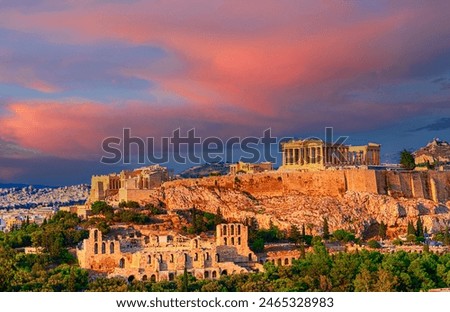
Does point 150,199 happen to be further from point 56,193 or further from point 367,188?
point 56,193

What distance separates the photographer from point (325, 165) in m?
42.2

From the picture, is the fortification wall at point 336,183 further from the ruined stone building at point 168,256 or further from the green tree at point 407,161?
the ruined stone building at point 168,256

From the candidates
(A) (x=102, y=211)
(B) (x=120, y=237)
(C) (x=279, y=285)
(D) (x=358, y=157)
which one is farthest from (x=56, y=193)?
(C) (x=279, y=285)

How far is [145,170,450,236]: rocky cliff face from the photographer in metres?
36.3

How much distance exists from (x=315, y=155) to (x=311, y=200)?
6.20 meters

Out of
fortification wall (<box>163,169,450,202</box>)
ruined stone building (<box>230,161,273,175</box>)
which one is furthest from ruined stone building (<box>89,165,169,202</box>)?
ruined stone building (<box>230,161,273,175</box>)

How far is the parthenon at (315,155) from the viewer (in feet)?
143

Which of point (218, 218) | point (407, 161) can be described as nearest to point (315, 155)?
point (407, 161)

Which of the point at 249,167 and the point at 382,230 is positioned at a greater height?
the point at 249,167

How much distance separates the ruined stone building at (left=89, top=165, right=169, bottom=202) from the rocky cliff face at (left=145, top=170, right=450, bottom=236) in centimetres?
136

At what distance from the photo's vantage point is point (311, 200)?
125ft

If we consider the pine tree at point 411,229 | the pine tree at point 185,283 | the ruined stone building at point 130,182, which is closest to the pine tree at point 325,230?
the pine tree at point 411,229

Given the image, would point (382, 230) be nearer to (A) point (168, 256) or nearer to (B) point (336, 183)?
(B) point (336, 183)
